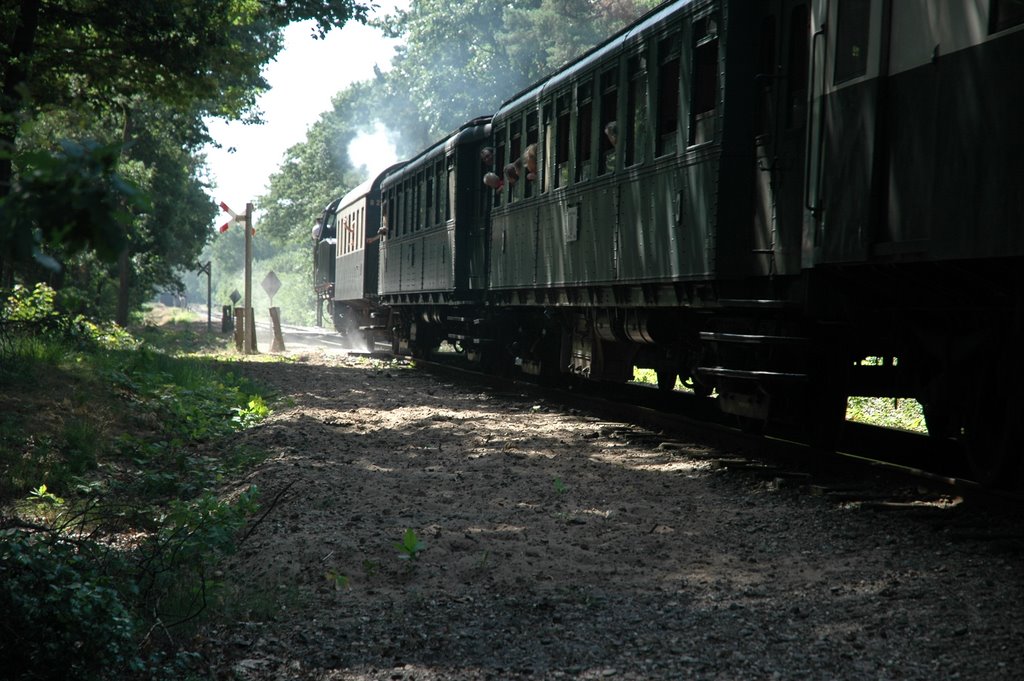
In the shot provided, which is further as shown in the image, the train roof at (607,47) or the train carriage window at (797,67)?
the train roof at (607,47)

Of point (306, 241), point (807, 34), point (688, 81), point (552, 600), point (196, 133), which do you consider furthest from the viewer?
point (306, 241)

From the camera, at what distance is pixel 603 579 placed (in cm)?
516

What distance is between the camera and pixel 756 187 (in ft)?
26.2

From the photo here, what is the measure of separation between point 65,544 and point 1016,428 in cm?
513

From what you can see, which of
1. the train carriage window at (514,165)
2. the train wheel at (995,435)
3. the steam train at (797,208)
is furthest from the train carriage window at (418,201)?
the train wheel at (995,435)

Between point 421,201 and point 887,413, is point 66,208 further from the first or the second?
point 421,201

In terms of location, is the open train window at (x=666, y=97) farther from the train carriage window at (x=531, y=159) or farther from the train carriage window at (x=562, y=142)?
the train carriage window at (x=531, y=159)

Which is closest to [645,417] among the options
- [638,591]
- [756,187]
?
[756,187]

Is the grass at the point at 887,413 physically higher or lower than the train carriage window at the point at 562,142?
lower

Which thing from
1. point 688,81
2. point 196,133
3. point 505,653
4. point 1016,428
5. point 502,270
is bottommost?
point 505,653

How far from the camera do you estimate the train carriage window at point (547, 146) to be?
40.6ft

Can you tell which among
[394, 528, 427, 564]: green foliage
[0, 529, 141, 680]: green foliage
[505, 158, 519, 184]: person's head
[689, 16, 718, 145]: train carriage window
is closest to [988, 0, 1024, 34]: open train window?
[689, 16, 718, 145]: train carriage window

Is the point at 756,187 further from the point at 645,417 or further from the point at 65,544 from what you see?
the point at 65,544

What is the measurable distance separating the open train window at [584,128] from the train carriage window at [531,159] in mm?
1503
